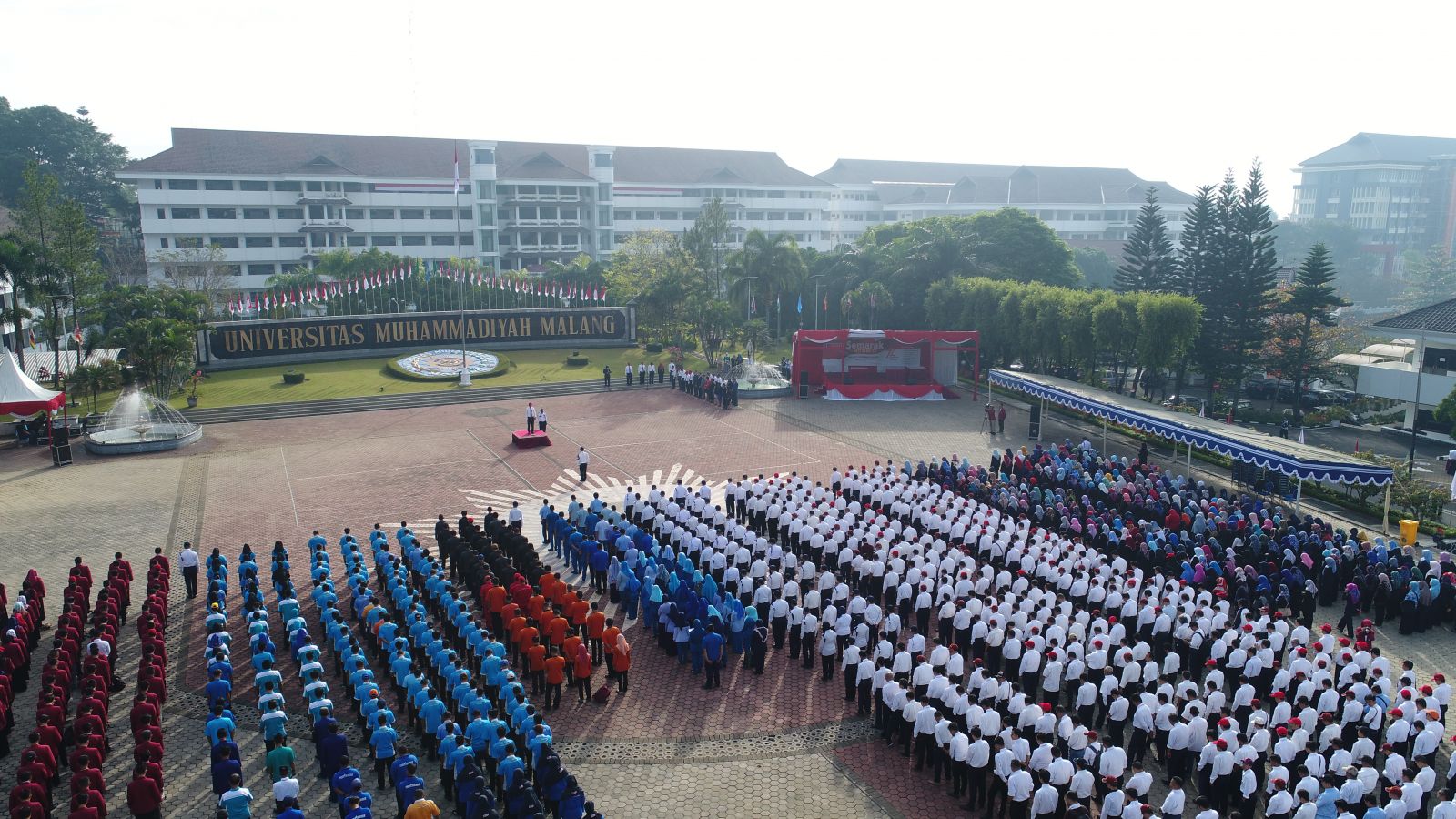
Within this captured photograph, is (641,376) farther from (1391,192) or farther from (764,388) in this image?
(1391,192)

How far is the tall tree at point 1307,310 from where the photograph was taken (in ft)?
115

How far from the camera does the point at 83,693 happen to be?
11758 mm

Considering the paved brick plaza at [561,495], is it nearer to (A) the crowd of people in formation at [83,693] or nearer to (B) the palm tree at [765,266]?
(A) the crowd of people in formation at [83,693]

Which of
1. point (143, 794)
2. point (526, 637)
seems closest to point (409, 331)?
point (526, 637)

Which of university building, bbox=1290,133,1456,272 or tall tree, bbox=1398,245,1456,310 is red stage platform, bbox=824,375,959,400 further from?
university building, bbox=1290,133,1456,272

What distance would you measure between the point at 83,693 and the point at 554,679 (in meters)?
5.65

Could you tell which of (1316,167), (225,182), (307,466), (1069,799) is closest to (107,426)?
(307,466)

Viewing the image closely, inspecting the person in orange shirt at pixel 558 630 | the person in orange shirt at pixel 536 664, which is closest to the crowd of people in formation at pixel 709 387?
the person in orange shirt at pixel 558 630

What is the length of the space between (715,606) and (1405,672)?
828 cm

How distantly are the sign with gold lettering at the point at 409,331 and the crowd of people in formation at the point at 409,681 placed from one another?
25359 millimetres

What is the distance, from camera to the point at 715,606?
13492 mm

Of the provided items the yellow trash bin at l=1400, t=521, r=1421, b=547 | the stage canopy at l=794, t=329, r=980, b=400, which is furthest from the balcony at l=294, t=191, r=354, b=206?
the yellow trash bin at l=1400, t=521, r=1421, b=547

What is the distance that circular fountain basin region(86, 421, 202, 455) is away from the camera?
1054 inches

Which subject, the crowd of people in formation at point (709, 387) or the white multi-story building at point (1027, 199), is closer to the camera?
the crowd of people in formation at point (709, 387)
